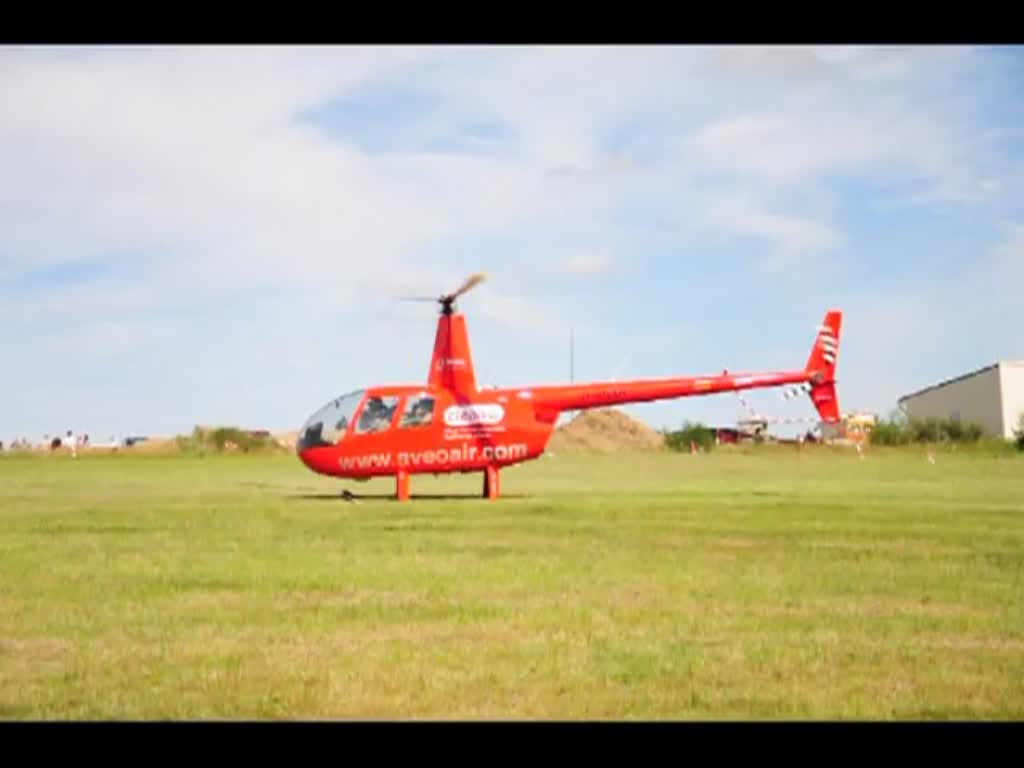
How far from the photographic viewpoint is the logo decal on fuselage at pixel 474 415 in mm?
19453

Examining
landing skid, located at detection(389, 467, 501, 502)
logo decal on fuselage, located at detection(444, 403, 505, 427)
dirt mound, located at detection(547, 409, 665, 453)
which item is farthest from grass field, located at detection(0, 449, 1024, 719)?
dirt mound, located at detection(547, 409, 665, 453)

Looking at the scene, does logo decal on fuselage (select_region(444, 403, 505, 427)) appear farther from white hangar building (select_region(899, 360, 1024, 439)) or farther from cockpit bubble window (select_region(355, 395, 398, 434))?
white hangar building (select_region(899, 360, 1024, 439))

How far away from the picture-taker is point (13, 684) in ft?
19.8

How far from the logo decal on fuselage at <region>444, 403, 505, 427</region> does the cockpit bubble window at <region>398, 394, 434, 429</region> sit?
27 cm

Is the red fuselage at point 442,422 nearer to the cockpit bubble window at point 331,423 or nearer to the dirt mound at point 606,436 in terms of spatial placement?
the cockpit bubble window at point 331,423

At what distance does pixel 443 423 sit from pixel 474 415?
0.54 meters

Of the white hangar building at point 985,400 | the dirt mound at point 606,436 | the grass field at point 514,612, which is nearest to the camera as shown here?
the grass field at point 514,612

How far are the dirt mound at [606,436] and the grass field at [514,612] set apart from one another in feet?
117

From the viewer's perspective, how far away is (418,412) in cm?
1930

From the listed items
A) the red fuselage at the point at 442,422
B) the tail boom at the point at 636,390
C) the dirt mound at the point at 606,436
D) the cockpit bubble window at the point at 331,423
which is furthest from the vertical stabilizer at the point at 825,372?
the dirt mound at the point at 606,436

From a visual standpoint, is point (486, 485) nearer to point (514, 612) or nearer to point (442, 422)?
point (442, 422)

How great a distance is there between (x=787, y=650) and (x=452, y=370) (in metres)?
13.2

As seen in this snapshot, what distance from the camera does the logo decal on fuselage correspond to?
19.5 metres
